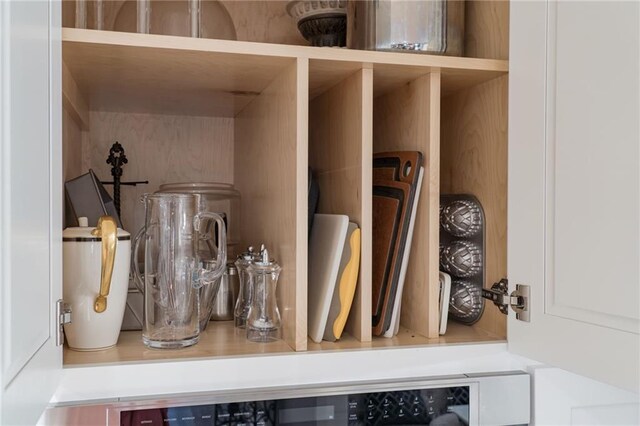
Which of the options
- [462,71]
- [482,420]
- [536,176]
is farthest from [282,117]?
[482,420]

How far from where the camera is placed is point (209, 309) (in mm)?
1017

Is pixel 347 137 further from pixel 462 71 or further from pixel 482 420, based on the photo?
pixel 482 420

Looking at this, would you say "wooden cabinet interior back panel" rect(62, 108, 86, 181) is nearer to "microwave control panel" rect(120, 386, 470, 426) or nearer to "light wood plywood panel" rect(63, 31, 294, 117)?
"light wood plywood panel" rect(63, 31, 294, 117)

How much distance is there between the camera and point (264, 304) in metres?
0.95

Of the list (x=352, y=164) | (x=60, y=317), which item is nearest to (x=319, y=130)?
(x=352, y=164)

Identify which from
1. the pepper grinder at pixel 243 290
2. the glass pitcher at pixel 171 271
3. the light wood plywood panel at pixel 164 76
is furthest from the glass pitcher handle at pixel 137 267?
the light wood plywood panel at pixel 164 76

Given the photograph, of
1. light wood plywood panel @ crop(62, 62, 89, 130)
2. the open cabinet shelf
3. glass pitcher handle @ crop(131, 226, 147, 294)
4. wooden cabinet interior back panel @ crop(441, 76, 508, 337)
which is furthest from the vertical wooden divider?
light wood plywood panel @ crop(62, 62, 89, 130)

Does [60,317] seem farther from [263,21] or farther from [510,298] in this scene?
[263,21]

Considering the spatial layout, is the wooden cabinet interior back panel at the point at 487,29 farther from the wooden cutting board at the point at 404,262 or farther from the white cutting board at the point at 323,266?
the white cutting board at the point at 323,266

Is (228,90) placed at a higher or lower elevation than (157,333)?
higher

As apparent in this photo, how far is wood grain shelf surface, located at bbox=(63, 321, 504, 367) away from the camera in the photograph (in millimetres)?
827

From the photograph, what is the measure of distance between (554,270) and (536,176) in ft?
0.44

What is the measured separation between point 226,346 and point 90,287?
214mm

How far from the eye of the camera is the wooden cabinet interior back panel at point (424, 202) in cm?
95
